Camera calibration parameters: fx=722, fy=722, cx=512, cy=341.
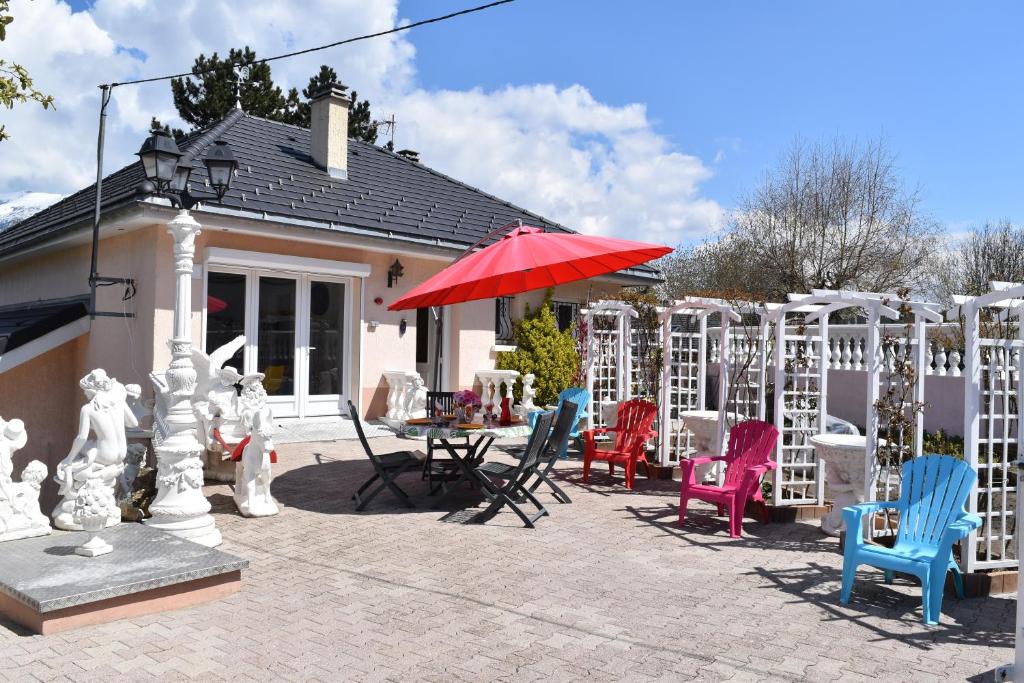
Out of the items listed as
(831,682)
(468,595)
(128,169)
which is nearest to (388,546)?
(468,595)

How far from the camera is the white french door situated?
10.3m

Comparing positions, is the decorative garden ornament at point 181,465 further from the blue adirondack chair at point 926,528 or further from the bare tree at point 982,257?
the bare tree at point 982,257

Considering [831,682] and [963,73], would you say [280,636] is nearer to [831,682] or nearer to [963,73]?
[831,682]

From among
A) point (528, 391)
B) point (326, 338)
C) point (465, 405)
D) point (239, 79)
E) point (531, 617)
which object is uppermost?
point (239, 79)

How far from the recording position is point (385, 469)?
22.6ft

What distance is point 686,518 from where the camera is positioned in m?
6.77

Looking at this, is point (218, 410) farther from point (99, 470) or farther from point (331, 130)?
point (331, 130)

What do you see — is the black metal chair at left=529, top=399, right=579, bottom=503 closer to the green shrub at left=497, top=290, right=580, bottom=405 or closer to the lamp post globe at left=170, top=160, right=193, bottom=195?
the lamp post globe at left=170, top=160, right=193, bottom=195

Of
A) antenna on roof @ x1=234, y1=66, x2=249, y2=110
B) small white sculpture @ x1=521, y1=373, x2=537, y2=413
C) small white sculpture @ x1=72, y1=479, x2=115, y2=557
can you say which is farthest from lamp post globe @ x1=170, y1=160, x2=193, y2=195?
antenna on roof @ x1=234, y1=66, x2=249, y2=110

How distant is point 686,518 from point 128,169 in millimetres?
11802

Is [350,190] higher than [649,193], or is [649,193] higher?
[649,193]

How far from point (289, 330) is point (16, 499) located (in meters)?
Result: 5.82

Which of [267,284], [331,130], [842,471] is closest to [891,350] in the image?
[842,471]

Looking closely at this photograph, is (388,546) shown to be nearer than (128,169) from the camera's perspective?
Yes
